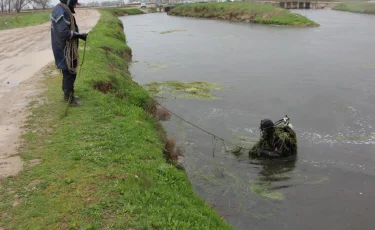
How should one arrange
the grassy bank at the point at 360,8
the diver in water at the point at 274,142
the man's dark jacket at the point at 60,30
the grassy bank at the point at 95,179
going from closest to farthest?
the grassy bank at the point at 95,179, the man's dark jacket at the point at 60,30, the diver in water at the point at 274,142, the grassy bank at the point at 360,8

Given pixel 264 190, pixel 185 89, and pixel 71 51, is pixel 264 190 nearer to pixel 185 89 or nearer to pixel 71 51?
pixel 71 51

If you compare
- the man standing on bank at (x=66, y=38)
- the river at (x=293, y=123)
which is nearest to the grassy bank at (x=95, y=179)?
the man standing on bank at (x=66, y=38)

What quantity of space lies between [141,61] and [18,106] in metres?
16.1

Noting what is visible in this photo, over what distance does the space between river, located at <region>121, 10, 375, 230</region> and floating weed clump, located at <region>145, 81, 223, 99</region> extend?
67 centimetres

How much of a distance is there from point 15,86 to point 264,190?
937cm

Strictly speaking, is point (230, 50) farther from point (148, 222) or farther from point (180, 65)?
point (148, 222)

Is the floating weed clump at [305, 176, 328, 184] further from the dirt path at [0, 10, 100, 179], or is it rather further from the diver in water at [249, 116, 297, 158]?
the dirt path at [0, 10, 100, 179]

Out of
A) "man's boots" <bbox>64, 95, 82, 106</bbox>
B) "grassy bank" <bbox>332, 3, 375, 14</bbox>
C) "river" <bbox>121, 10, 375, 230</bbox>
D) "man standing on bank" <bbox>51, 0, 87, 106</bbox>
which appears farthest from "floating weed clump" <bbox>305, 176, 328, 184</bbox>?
"grassy bank" <bbox>332, 3, 375, 14</bbox>

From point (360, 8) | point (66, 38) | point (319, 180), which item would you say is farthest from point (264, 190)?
point (360, 8)

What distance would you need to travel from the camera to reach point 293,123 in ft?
44.1

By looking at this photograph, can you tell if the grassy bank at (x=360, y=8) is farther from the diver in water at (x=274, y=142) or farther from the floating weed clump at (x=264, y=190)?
the floating weed clump at (x=264, y=190)

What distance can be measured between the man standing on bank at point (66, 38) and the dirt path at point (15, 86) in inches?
64.5

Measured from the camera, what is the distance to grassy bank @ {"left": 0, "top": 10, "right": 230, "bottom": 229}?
5.39 m

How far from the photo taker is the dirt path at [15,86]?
23.9 ft
